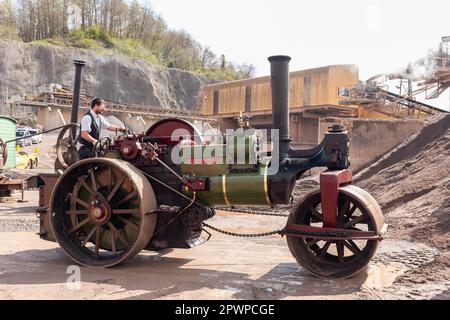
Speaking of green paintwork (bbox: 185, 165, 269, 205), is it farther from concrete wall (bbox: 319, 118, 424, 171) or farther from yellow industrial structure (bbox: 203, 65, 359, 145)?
yellow industrial structure (bbox: 203, 65, 359, 145)

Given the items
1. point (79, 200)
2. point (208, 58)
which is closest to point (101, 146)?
point (79, 200)

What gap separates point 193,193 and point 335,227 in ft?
5.16

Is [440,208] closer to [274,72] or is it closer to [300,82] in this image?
[274,72]

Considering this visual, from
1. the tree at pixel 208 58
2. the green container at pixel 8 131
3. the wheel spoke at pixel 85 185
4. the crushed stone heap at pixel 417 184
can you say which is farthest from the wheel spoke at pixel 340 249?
the tree at pixel 208 58

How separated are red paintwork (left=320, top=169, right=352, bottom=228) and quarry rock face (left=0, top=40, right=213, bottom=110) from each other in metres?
44.2

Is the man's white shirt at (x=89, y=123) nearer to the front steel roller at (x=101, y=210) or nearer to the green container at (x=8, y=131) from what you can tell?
the front steel roller at (x=101, y=210)

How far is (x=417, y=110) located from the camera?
20.0 m

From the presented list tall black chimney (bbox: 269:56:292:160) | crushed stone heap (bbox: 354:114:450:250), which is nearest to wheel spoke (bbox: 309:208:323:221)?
tall black chimney (bbox: 269:56:292:160)

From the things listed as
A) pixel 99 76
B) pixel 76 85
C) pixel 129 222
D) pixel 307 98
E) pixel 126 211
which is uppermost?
pixel 99 76

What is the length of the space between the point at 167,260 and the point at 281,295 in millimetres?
1958

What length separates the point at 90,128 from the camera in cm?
592

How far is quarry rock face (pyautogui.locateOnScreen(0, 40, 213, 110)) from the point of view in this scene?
4465 centimetres

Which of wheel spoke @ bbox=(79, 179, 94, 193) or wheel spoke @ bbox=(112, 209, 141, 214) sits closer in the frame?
wheel spoke @ bbox=(112, 209, 141, 214)

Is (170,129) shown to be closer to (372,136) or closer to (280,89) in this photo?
(280,89)
